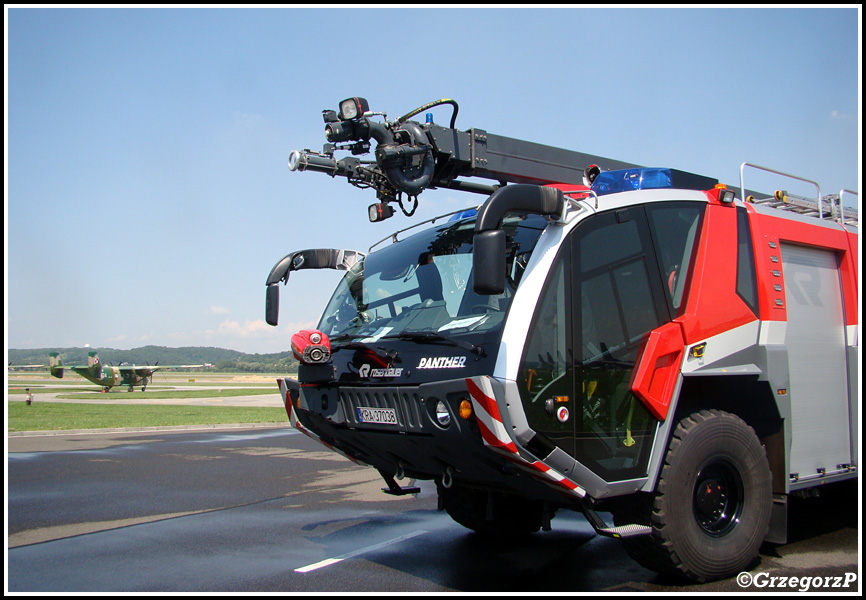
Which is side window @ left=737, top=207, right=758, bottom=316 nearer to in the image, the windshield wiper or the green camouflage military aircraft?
the windshield wiper

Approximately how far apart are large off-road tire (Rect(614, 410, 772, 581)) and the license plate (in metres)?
1.72

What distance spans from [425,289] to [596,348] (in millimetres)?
1403

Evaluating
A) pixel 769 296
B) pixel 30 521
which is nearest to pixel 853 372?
pixel 769 296

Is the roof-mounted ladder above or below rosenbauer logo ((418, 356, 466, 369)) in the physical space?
above

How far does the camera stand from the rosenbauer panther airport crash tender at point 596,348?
4.20 meters

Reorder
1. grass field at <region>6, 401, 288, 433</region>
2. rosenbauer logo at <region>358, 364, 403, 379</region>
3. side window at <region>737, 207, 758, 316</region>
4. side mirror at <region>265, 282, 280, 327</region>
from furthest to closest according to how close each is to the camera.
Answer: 1. grass field at <region>6, 401, 288, 433</region>
2. side mirror at <region>265, 282, 280, 327</region>
3. side window at <region>737, 207, 758, 316</region>
4. rosenbauer logo at <region>358, 364, 403, 379</region>

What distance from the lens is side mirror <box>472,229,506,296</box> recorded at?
3.84m

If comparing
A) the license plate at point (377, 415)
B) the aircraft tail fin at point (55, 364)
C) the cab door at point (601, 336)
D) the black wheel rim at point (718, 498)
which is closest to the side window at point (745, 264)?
the cab door at point (601, 336)

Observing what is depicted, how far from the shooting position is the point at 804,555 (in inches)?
215

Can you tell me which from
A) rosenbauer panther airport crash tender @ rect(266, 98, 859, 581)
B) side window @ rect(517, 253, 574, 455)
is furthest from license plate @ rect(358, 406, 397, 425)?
side window @ rect(517, 253, 574, 455)

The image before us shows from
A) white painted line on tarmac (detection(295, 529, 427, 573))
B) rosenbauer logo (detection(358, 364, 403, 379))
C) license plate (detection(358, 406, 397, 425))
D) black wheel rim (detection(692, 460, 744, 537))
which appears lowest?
white painted line on tarmac (detection(295, 529, 427, 573))

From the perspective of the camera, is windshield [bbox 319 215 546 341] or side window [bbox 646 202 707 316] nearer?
windshield [bbox 319 215 546 341]

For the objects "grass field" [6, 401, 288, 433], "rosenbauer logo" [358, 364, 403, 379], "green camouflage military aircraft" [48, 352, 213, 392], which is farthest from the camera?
"green camouflage military aircraft" [48, 352, 213, 392]

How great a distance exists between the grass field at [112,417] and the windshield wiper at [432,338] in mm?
Answer: 16487
